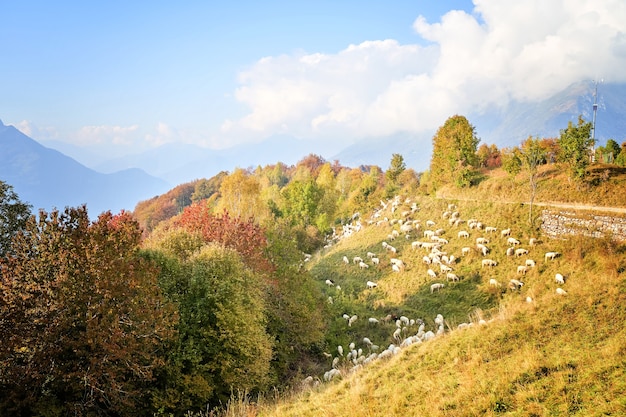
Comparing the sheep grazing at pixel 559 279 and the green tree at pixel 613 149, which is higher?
the green tree at pixel 613 149

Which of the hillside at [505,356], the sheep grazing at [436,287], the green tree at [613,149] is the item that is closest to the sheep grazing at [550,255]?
the hillside at [505,356]

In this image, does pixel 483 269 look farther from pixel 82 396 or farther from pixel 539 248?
pixel 82 396

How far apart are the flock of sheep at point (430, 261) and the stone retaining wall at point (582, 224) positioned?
7.12 ft

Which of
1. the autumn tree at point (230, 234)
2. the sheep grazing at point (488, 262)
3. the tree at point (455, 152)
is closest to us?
the autumn tree at point (230, 234)

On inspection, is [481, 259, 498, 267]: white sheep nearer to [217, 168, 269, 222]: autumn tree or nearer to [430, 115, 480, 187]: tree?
[430, 115, 480, 187]: tree

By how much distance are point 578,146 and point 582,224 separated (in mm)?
7299

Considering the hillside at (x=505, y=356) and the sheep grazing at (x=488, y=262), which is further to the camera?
the sheep grazing at (x=488, y=262)

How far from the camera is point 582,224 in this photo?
94.2ft

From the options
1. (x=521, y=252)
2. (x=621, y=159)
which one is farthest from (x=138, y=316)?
(x=621, y=159)

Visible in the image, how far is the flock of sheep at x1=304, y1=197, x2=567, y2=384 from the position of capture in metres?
21.5

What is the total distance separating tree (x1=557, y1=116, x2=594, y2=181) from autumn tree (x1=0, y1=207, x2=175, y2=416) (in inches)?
1380

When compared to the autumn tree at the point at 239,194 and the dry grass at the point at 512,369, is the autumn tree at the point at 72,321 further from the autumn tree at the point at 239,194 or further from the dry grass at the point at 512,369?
the autumn tree at the point at 239,194

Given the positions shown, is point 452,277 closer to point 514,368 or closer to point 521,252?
point 521,252

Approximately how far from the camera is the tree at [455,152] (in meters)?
44.2
